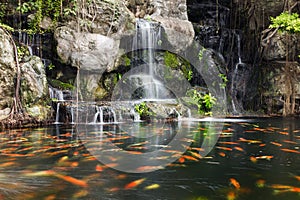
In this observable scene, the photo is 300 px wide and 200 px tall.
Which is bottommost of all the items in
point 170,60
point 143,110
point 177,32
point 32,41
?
point 143,110

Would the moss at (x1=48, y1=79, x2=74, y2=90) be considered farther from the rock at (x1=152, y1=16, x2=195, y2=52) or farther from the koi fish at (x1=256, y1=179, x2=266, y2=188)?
the koi fish at (x1=256, y1=179, x2=266, y2=188)

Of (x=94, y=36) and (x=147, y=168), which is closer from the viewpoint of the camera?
(x=147, y=168)

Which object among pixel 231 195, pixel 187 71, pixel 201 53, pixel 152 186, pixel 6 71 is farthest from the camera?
pixel 201 53

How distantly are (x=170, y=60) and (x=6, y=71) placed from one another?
6551 mm

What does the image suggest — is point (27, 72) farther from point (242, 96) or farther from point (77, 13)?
point (242, 96)

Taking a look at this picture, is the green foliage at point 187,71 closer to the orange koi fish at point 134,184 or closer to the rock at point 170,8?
the rock at point 170,8

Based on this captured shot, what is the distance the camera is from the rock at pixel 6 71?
6824 millimetres

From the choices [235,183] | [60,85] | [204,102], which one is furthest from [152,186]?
[204,102]

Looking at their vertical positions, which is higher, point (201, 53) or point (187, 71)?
point (201, 53)

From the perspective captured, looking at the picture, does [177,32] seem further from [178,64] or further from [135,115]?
[135,115]

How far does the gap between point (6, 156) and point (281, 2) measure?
12273mm

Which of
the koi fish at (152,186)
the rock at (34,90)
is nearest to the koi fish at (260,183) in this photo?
the koi fish at (152,186)

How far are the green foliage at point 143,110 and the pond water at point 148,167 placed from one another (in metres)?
3.29

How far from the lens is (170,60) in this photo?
11.9 meters
